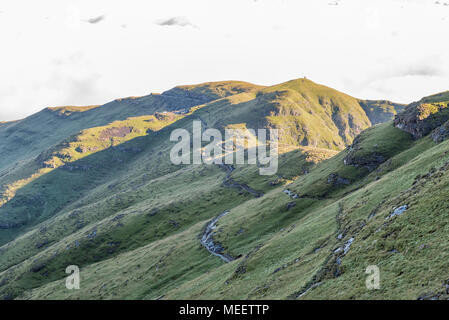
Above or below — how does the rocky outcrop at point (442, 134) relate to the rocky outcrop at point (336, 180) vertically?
above

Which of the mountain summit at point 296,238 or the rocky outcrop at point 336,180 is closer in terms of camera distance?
the mountain summit at point 296,238

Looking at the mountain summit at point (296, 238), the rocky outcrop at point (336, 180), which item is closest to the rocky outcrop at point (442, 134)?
the mountain summit at point (296, 238)

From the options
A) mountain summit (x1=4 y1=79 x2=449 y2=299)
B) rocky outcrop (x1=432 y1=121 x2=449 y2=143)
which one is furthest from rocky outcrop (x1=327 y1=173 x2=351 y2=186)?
rocky outcrop (x1=432 y1=121 x2=449 y2=143)

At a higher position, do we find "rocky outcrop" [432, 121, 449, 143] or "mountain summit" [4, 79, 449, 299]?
"rocky outcrop" [432, 121, 449, 143]

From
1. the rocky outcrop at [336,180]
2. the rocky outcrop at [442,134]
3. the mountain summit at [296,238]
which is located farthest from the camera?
the rocky outcrop at [336,180]

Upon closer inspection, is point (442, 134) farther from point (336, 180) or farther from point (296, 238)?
point (296, 238)

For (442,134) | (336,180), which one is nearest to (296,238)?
(336,180)

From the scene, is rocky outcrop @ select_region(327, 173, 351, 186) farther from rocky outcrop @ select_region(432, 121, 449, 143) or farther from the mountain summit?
rocky outcrop @ select_region(432, 121, 449, 143)

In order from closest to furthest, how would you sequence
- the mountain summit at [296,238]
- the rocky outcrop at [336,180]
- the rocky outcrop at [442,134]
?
the mountain summit at [296,238] < the rocky outcrop at [442,134] < the rocky outcrop at [336,180]

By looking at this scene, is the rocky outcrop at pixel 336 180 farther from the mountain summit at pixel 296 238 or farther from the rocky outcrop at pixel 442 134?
the rocky outcrop at pixel 442 134
